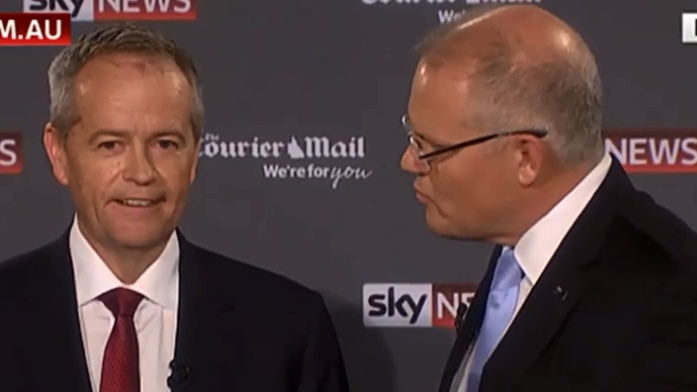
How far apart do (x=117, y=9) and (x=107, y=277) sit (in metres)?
0.87

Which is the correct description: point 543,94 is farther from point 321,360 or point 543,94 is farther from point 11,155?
point 11,155

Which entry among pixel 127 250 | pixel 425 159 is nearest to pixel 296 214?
pixel 127 250

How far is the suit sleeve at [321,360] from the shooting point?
6.39 ft

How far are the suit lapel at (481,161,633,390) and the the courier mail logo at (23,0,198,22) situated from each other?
1190 mm

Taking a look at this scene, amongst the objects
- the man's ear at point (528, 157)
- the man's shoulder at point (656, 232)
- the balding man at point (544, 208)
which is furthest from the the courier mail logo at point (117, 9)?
the man's shoulder at point (656, 232)

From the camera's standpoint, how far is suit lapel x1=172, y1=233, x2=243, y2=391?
1.87 metres

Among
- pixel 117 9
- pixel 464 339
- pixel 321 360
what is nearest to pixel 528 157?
pixel 464 339

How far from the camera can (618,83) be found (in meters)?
2.51

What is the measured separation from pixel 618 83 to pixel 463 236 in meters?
0.87

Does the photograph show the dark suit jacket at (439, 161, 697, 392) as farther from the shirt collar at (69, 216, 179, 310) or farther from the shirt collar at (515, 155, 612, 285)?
the shirt collar at (69, 216, 179, 310)

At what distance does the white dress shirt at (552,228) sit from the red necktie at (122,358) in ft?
1.68

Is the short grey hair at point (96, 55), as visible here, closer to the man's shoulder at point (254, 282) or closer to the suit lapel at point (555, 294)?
the man's shoulder at point (254, 282)

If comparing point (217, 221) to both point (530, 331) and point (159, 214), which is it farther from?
point (530, 331)

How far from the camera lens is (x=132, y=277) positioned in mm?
1906
